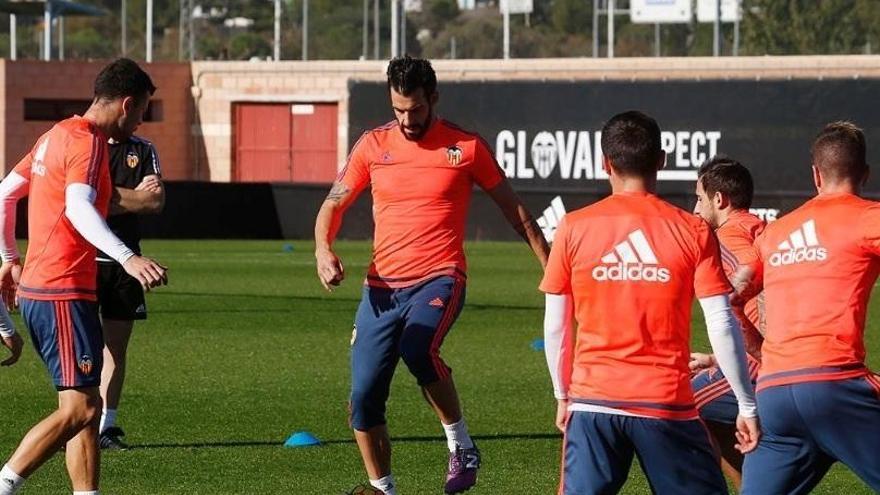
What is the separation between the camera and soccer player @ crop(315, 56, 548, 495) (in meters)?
8.69

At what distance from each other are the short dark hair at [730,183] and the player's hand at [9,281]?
10.5 ft

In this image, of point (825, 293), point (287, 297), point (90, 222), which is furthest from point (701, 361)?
point (287, 297)

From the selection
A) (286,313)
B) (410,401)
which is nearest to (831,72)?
(286,313)

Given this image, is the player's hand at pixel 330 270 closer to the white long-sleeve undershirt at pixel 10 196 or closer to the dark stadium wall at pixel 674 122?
the white long-sleeve undershirt at pixel 10 196

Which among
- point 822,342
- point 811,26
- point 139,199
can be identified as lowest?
point 822,342

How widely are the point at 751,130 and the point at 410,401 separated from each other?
18.7 m

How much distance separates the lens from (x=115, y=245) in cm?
773

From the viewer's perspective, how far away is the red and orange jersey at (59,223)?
8016 mm

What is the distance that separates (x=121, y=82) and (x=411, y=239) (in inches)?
62.7

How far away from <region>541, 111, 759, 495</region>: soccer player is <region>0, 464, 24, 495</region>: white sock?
9.25 feet

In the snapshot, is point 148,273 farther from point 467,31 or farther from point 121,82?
point 467,31

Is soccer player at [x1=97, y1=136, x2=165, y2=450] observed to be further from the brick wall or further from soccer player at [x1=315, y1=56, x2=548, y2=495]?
the brick wall

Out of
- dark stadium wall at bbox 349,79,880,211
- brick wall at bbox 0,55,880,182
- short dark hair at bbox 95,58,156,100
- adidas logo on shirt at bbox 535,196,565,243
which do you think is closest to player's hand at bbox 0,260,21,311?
short dark hair at bbox 95,58,156,100

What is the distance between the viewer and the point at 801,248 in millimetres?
6738
